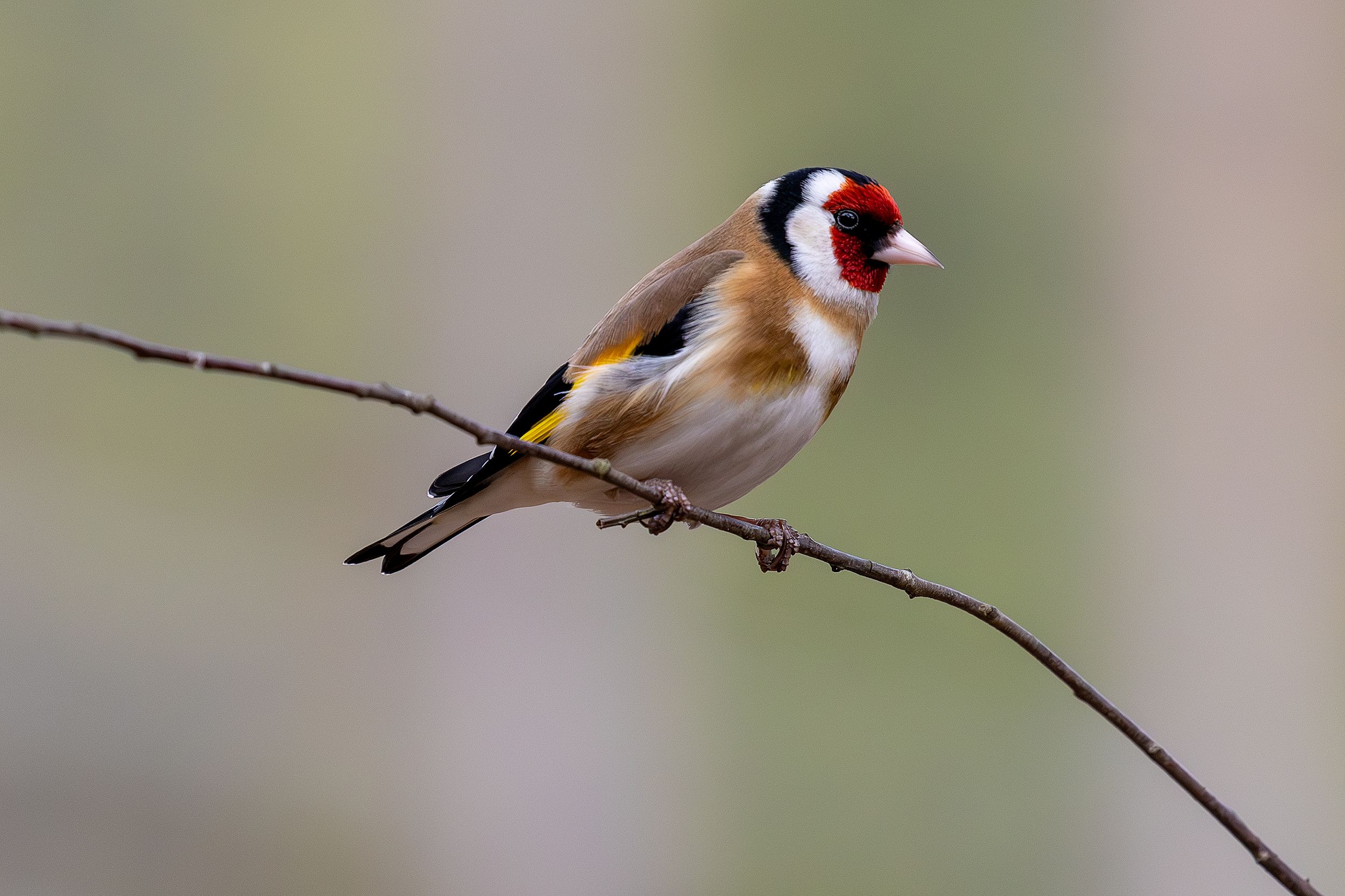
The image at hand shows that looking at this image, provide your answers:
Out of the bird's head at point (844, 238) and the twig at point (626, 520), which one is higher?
the bird's head at point (844, 238)

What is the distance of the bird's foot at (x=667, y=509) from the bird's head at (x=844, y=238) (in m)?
0.33

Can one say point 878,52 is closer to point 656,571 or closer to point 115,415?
point 656,571

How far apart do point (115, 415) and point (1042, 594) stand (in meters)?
3.29

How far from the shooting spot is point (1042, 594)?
174 inches

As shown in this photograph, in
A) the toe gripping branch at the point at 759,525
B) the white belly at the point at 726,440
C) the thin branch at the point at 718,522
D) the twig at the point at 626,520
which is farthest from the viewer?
the white belly at the point at 726,440

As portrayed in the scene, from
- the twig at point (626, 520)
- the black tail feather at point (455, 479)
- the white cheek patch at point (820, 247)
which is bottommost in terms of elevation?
the black tail feather at point (455, 479)

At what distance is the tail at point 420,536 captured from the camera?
153 cm

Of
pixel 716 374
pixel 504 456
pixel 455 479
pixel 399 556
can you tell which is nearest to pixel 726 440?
pixel 716 374

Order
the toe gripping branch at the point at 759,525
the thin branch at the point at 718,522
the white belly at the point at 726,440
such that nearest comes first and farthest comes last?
the thin branch at the point at 718,522, the toe gripping branch at the point at 759,525, the white belly at the point at 726,440

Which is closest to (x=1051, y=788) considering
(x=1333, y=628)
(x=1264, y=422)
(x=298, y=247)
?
(x=1333, y=628)

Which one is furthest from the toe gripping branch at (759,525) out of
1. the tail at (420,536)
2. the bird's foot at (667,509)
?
the tail at (420,536)

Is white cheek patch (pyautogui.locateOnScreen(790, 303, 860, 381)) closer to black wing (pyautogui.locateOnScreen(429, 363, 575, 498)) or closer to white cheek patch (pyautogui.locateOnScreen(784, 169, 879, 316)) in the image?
white cheek patch (pyautogui.locateOnScreen(784, 169, 879, 316))

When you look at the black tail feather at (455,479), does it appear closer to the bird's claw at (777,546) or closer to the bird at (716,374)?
the bird at (716,374)

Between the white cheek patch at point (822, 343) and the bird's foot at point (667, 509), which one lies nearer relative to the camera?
the bird's foot at point (667, 509)
